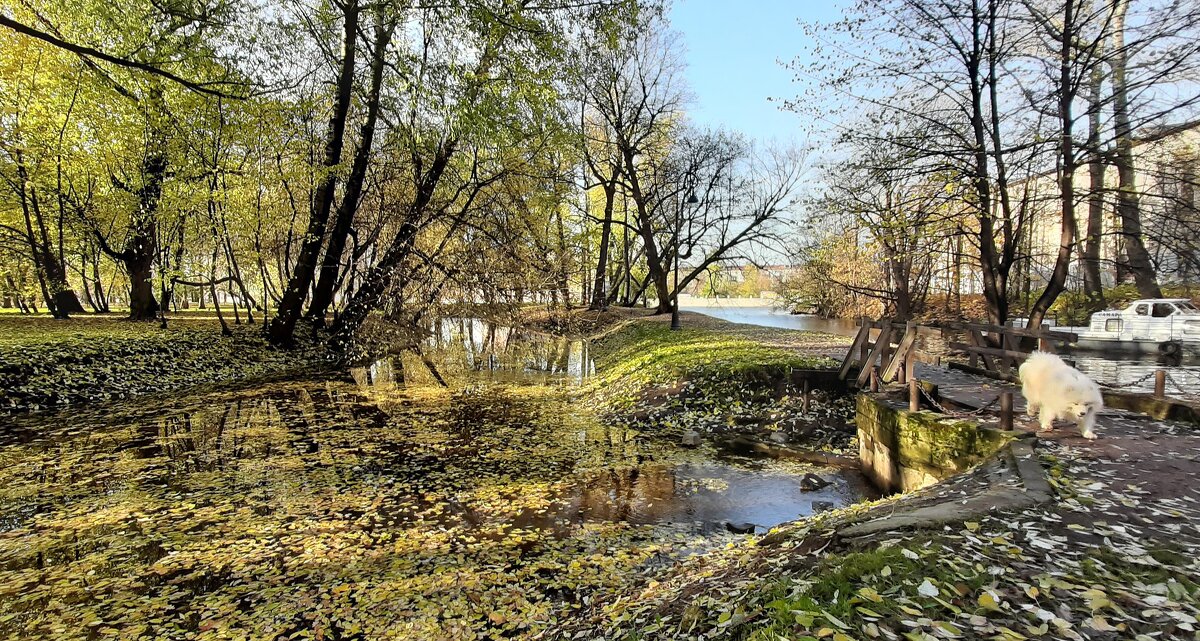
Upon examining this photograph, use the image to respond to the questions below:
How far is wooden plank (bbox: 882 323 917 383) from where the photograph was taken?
8422 millimetres

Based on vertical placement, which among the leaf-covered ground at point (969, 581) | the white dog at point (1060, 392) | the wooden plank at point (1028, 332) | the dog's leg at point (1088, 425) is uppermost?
the wooden plank at point (1028, 332)

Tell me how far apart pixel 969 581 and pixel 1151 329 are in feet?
67.0

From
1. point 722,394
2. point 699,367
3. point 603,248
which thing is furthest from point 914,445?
point 603,248

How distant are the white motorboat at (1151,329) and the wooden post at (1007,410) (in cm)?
1467

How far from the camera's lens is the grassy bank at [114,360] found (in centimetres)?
1180

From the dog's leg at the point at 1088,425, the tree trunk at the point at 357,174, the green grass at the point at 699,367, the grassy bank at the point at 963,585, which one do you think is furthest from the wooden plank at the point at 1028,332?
the tree trunk at the point at 357,174

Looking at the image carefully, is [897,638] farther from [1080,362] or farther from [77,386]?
[1080,362]

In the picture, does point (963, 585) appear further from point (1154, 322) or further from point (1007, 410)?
point (1154, 322)

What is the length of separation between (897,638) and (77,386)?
16.1 m

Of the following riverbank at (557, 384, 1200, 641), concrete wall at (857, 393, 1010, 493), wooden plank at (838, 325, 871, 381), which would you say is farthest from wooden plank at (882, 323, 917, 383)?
riverbank at (557, 384, 1200, 641)

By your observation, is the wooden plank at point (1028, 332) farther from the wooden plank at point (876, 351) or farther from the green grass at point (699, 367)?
the green grass at point (699, 367)

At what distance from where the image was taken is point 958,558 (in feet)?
11.0

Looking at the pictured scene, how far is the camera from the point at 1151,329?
17.1m

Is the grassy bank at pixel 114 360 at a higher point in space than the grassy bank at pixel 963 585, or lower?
higher
